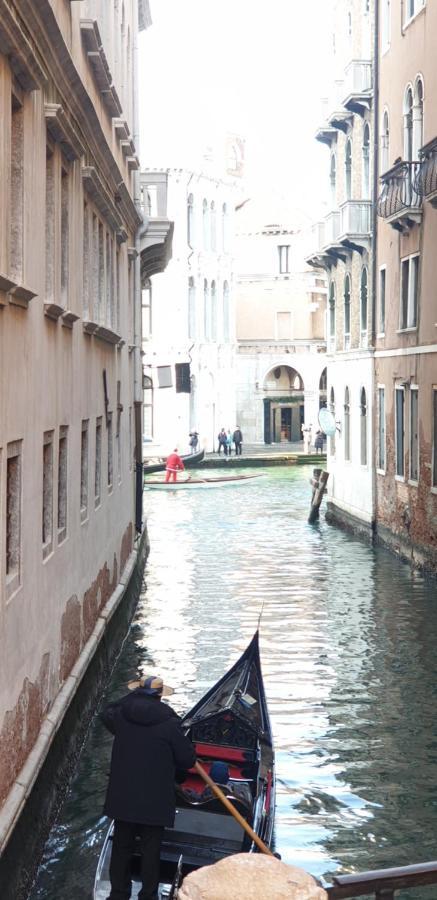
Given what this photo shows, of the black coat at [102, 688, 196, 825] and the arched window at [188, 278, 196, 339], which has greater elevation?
the arched window at [188, 278, 196, 339]

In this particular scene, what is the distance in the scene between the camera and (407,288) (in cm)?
2020

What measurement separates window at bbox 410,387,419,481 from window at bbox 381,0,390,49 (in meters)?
5.73

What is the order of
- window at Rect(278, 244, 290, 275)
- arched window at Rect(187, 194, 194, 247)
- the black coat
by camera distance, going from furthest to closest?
window at Rect(278, 244, 290, 275)
arched window at Rect(187, 194, 194, 247)
the black coat

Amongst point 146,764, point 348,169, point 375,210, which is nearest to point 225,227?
point 348,169

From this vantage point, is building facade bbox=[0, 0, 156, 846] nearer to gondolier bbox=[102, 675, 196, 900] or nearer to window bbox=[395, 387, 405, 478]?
gondolier bbox=[102, 675, 196, 900]

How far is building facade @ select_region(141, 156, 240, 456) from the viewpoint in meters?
46.6

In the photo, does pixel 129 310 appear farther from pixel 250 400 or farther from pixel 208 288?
A: pixel 250 400

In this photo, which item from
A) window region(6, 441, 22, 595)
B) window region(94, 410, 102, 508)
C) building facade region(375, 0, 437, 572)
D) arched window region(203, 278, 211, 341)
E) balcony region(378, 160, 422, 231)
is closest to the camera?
window region(6, 441, 22, 595)

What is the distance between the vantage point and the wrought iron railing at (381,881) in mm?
3869

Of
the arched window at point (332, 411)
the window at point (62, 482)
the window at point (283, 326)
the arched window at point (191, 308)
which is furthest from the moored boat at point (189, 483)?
the window at point (62, 482)

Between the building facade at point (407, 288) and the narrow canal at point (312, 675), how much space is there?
0.97m

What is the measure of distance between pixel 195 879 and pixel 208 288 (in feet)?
152

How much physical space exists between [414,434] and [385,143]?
5.20 metres

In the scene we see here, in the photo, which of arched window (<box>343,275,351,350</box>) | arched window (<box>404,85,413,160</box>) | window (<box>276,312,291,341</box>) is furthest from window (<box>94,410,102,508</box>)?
window (<box>276,312,291,341</box>)
